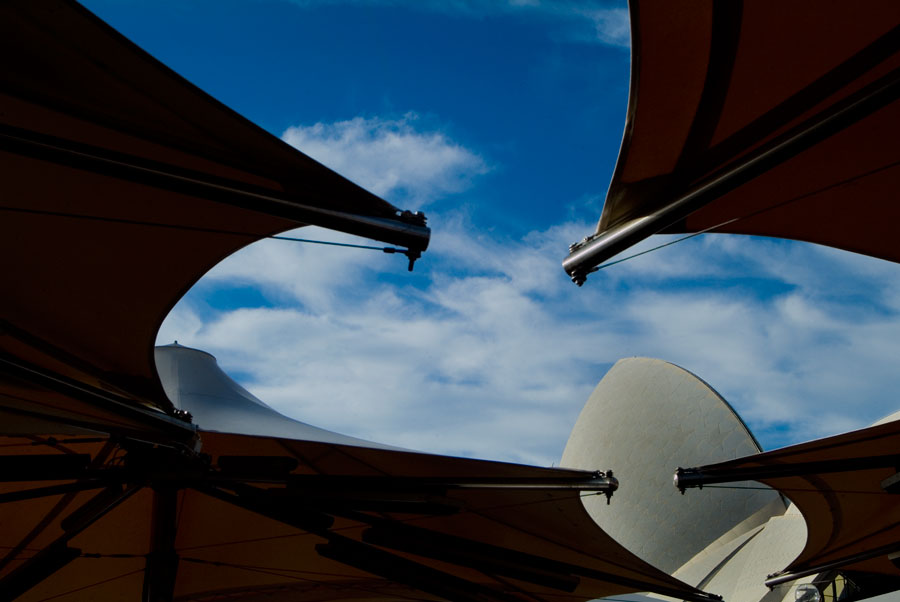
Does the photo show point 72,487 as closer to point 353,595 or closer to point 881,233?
point 353,595

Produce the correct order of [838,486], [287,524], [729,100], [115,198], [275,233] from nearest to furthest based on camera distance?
1. [729,100]
2. [115,198]
3. [275,233]
4. [838,486]
5. [287,524]

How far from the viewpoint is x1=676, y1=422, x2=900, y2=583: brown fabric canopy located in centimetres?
702

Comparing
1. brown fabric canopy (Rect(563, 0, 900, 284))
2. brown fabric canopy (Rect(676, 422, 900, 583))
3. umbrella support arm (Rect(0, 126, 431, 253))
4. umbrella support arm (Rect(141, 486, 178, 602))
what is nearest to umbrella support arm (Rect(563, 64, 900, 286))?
brown fabric canopy (Rect(563, 0, 900, 284))

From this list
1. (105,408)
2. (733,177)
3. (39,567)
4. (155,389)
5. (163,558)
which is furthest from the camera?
(163,558)

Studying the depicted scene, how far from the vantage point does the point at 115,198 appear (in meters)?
5.18

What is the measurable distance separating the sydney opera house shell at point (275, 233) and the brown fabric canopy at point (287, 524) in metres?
0.03

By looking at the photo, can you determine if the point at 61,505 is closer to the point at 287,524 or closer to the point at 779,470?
the point at 287,524

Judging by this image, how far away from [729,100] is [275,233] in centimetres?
299

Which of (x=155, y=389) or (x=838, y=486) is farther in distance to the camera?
(x=838, y=486)

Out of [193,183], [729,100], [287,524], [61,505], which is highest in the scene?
[729,100]

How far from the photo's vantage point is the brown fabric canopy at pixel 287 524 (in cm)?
696

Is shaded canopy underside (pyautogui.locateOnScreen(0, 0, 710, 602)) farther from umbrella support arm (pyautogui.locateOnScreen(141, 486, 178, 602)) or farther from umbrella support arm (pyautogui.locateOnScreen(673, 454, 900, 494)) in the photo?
umbrella support arm (pyautogui.locateOnScreen(673, 454, 900, 494))

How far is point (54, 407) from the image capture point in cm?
625

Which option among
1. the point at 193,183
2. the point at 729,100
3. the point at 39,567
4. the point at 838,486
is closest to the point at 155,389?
the point at 39,567
